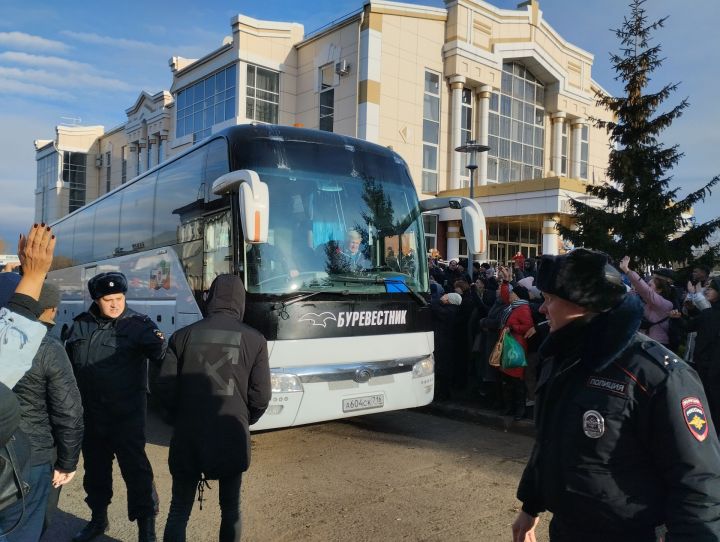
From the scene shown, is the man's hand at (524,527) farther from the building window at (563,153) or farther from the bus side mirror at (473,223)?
the building window at (563,153)

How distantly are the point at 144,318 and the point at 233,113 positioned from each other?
27.7 m

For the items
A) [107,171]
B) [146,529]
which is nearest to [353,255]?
[146,529]

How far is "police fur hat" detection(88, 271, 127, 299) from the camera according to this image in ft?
12.8

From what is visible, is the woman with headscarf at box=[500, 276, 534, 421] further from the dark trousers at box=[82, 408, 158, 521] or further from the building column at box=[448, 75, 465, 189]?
the building column at box=[448, 75, 465, 189]

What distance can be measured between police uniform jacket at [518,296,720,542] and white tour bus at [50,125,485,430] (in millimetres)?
3712

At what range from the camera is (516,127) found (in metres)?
32.4

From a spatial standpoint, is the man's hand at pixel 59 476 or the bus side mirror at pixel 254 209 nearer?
the man's hand at pixel 59 476

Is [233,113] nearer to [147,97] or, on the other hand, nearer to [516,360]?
[147,97]

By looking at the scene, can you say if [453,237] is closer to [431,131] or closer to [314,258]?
[431,131]

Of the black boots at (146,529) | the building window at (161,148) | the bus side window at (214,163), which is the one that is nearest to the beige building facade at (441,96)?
the building window at (161,148)

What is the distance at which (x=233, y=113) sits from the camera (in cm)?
2989

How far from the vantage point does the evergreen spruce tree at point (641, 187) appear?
40.3ft

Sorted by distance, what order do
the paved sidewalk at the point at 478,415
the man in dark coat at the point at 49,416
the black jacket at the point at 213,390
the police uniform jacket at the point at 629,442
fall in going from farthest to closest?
1. the paved sidewalk at the point at 478,415
2. the black jacket at the point at 213,390
3. the man in dark coat at the point at 49,416
4. the police uniform jacket at the point at 629,442

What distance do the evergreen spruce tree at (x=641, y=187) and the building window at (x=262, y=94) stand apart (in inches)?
795
